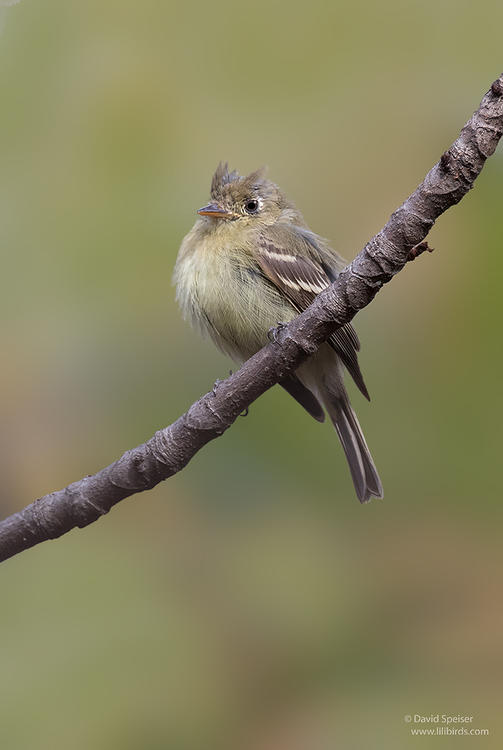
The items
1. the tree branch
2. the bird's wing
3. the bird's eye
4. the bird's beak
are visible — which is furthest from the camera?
the bird's eye

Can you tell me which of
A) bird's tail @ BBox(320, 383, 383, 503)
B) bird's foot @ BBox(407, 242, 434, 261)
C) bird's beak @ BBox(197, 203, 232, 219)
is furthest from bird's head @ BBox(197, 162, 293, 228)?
bird's foot @ BBox(407, 242, 434, 261)

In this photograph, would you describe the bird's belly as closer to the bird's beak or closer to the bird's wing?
the bird's wing

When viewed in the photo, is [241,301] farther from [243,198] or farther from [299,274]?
[243,198]

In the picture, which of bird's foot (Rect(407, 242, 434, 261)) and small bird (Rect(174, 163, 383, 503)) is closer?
bird's foot (Rect(407, 242, 434, 261))

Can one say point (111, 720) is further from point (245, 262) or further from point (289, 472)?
point (245, 262)

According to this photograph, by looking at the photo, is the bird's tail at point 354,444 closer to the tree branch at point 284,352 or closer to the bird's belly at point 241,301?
the bird's belly at point 241,301

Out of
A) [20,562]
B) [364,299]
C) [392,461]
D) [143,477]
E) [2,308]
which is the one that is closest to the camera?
[364,299]

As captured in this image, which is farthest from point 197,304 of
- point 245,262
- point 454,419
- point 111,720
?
point 111,720

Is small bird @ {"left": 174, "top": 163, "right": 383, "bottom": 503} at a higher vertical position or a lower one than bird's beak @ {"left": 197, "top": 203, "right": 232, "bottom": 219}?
lower

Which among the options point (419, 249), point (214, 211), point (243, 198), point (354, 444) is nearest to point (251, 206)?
point (243, 198)
